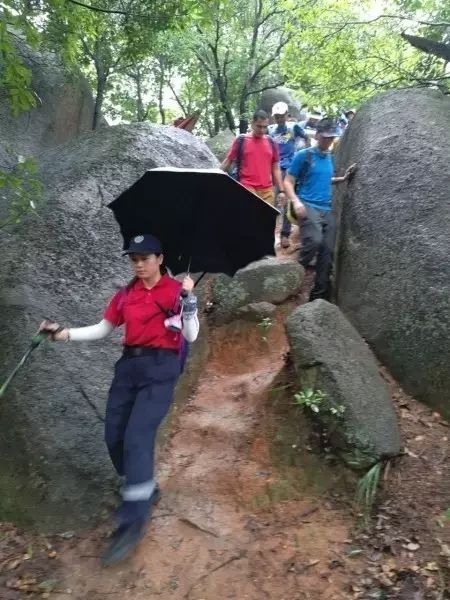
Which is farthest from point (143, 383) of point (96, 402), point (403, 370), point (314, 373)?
point (403, 370)

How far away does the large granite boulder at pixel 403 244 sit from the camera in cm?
510

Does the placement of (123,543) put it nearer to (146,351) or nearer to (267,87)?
(146,351)

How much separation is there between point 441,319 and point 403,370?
598 mm

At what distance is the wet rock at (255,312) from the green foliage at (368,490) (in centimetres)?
284

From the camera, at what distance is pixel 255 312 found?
6789 mm

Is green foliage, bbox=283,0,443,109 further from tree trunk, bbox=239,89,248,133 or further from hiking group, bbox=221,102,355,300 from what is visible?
tree trunk, bbox=239,89,248,133

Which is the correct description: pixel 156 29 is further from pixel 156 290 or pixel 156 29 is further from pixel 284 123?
pixel 156 290

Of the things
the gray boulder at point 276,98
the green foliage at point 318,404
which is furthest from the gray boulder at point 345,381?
the gray boulder at point 276,98

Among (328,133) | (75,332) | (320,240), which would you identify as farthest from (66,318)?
(328,133)

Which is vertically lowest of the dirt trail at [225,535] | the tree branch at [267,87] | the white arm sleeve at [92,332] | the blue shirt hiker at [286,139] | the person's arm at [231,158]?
the dirt trail at [225,535]

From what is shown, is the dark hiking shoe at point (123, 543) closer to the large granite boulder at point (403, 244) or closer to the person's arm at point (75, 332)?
the person's arm at point (75, 332)

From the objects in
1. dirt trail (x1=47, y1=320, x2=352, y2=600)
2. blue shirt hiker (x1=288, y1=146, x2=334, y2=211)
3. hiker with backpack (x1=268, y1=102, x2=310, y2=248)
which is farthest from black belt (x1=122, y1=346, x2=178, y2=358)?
hiker with backpack (x1=268, y1=102, x2=310, y2=248)

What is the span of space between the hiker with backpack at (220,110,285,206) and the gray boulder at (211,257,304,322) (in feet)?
3.37

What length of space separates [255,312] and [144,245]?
11.2 ft
